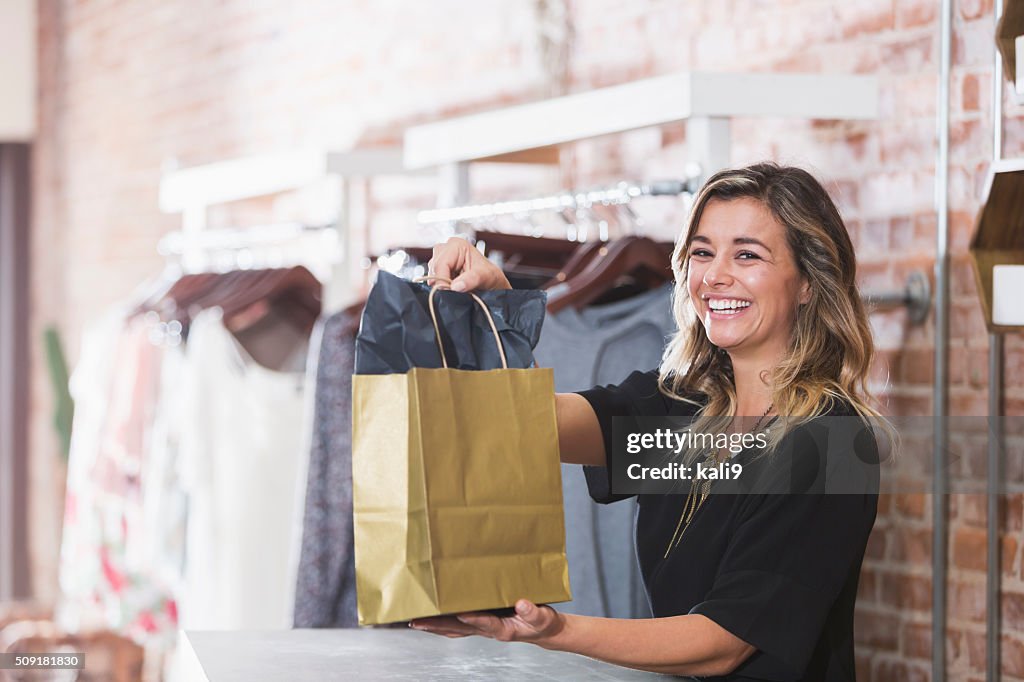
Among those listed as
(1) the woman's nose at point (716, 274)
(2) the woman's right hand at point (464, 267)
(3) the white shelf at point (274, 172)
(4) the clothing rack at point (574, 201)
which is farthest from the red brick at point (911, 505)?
(3) the white shelf at point (274, 172)

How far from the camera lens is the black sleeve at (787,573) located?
1.30 metres

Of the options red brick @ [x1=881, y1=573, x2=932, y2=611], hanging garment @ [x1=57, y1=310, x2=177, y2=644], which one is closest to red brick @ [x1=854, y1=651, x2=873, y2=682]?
red brick @ [x1=881, y1=573, x2=932, y2=611]

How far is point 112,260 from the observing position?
5230 mm

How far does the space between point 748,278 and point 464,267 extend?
321 millimetres

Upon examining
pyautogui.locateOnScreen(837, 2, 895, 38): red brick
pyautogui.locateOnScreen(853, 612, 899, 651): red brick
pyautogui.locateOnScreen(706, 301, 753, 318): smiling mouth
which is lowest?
pyautogui.locateOnScreen(853, 612, 899, 651): red brick

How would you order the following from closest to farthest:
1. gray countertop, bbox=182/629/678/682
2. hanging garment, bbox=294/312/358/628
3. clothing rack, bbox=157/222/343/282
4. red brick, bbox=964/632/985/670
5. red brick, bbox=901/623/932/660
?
gray countertop, bbox=182/629/678/682, red brick, bbox=964/632/985/670, red brick, bbox=901/623/932/660, hanging garment, bbox=294/312/358/628, clothing rack, bbox=157/222/343/282

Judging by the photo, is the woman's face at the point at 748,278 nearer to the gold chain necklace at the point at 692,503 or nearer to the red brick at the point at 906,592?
the gold chain necklace at the point at 692,503

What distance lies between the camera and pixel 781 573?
4.33 feet

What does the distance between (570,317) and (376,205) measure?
1782mm

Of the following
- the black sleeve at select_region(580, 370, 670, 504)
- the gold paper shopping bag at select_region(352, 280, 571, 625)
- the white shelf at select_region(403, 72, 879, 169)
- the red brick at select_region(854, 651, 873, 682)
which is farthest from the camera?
the red brick at select_region(854, 651, 873, 682)

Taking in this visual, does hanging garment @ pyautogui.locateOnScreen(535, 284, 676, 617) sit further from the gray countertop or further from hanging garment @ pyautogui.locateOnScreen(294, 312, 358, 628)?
hanging garment @ pyautogui.locateOnScreen(294, 312, 358, 628)

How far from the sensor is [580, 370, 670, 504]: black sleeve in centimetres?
165

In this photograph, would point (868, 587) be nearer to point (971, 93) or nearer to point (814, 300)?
point (971, 93)

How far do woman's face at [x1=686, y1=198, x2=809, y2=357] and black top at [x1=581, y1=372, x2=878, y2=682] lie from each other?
138mm
